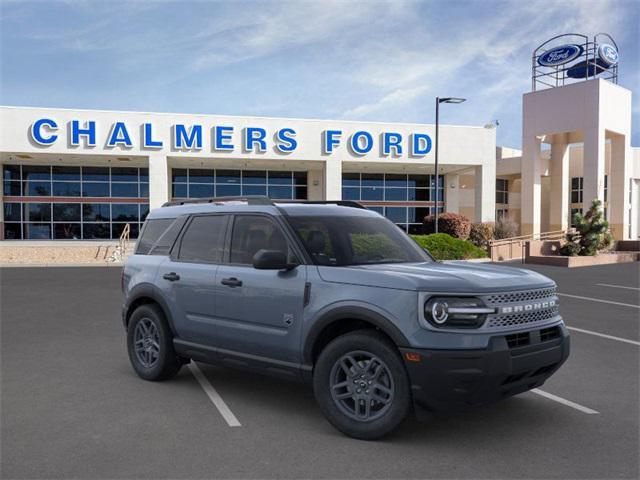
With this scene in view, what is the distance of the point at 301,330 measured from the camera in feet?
16.3

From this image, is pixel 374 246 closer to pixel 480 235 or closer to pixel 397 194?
pixel 480 235

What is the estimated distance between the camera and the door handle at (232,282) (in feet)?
18.0

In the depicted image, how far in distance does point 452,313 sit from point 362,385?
3.08ft

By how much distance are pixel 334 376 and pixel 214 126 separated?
29.8m

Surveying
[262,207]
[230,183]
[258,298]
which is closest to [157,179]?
[230,183]

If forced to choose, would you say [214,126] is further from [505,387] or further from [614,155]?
[505,387]

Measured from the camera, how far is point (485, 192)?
37438mm

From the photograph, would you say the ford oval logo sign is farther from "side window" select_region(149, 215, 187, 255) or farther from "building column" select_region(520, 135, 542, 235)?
"side window" select_region(149, 215, 187, 255)

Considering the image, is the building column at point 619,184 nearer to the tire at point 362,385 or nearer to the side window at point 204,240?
the side window at point 204,240

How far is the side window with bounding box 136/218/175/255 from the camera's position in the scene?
6.84 meters

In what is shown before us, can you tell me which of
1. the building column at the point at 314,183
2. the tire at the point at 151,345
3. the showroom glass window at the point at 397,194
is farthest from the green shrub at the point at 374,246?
the showroom glass window at the point at 397,194

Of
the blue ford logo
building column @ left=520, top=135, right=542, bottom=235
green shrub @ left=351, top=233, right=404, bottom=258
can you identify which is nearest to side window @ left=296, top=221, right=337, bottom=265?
green shrub @ left=351, top=233, right=404, bottom=258

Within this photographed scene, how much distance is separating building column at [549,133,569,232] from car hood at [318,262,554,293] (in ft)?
118

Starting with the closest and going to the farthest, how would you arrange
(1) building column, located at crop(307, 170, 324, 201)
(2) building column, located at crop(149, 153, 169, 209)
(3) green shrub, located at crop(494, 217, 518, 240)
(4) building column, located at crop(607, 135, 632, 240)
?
(3) green shrub, located at crop(494, 217, 518, 240) < (2) building column, located at crop(149, 153, 169, 209) < (4) building column, located at crop(607, 135, 632, 240) < (1) building column, located at crop(307, 170, 324, 201)
